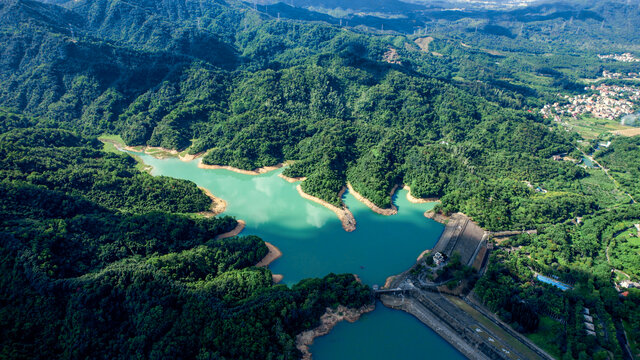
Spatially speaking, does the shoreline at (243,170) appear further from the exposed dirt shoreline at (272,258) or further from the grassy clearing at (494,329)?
the grassy clearing at (494,329)

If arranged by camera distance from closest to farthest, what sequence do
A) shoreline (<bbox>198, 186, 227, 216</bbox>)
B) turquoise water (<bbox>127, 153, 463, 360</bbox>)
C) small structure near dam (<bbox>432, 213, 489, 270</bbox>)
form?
turquoise water (<bbox>127, 153, 463, 360</bbox>), small structure near dam (<bbox>432, 213, 489, 270</bbox>), shoreline (<bbox>198, 186, 227, 216</bbox>)

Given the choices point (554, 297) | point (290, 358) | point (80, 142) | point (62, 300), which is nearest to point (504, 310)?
point (554, 297)

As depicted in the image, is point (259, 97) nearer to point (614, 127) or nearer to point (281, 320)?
point (281, 320)

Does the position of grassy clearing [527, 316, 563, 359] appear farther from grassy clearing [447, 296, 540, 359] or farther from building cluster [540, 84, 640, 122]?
building cluster [540, 84, 640, 122]

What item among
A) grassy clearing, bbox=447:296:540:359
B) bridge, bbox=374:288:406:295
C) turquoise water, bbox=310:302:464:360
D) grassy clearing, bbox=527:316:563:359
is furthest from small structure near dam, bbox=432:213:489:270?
turquoise water, bbox=310:302:464:360

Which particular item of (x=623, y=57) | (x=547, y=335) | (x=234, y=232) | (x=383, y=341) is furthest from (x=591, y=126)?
(x=234, y=232)
